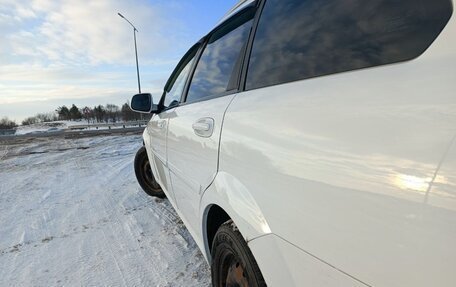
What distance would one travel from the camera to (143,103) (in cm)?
390

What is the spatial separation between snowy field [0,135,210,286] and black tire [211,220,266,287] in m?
0.91

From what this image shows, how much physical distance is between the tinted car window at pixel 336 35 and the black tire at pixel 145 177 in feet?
11.4

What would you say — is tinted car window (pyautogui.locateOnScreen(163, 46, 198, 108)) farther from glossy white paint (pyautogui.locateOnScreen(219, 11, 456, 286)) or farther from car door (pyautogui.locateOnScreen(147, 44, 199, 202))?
glossy white paint (pyautogui.locateOnScreen(219, 11, 456, 286))

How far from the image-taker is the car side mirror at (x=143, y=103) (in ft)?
12.7

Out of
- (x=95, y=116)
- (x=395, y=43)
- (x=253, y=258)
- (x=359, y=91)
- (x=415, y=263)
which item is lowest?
(x=95, y=116)

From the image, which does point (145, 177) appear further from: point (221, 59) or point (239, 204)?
point (239, 204)

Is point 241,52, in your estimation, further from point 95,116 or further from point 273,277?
point 95,116

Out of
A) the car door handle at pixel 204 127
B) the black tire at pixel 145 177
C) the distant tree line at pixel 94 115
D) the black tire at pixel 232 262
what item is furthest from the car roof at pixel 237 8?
the distant tree line at pixel 94 115

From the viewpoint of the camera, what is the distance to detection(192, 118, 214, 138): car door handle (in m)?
1.81

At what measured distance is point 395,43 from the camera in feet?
3.16

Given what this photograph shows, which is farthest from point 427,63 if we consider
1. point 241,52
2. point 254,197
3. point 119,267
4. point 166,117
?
point 119,267

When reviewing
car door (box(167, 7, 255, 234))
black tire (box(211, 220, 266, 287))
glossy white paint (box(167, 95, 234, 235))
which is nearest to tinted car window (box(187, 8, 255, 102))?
car door (box(167, 7, 255, 234))

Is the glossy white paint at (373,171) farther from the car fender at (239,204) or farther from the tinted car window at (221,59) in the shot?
the tinted car window at (221,59)

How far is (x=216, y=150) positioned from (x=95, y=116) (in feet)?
225
